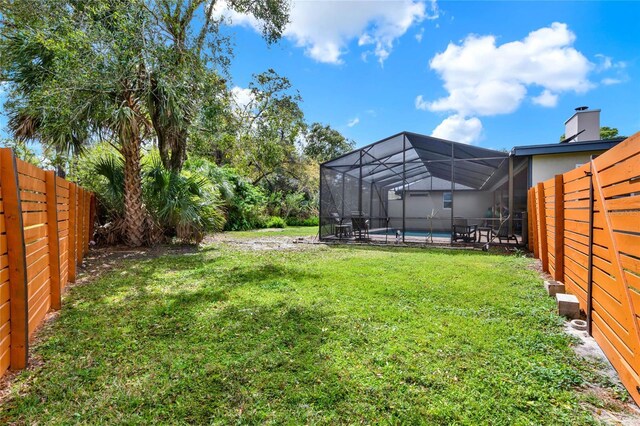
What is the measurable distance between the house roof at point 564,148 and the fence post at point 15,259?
10371 millimetres

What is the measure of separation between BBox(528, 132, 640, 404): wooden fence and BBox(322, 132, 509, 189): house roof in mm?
5959

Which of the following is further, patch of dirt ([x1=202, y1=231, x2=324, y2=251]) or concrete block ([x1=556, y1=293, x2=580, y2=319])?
patch of dirt ([x1=202, y1=231, x2=324, y2=251])

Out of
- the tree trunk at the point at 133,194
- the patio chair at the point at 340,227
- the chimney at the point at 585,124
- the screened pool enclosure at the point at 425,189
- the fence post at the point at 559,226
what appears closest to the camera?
the fence post at the point at 559,226

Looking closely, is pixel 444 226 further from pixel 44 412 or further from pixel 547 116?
pixel 547 116

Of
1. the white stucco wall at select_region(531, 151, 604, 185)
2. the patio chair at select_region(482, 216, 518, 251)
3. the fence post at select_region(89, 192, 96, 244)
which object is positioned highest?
the white stucco wall at select_region(531, 151, 604, 185)

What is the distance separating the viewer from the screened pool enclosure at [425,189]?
931 centimetres

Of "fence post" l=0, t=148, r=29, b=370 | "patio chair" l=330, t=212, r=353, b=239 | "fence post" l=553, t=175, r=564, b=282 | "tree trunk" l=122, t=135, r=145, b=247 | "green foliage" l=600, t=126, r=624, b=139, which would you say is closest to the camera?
"fence post" l=0, t=148, r=29, b=370

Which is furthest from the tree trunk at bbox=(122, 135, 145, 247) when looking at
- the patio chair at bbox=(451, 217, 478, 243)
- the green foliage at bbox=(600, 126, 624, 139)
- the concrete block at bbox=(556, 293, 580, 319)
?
the green foliage at bbox=(600, 126, 624, 139)

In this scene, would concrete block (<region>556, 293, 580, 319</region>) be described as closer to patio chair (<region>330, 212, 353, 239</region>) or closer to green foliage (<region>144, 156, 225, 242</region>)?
green foliage (<region>144, 156, 225, 242</region>)

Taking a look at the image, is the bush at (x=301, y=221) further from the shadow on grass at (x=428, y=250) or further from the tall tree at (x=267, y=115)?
the shadow on grass at (x=428, y=250)

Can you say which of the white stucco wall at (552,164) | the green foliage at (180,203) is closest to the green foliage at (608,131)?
the white stucco wall at (552,164)

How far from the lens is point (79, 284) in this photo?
15.2ft

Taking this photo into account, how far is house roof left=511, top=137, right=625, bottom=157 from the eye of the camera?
26.7 feet

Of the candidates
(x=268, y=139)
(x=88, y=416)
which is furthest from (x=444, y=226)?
(x=88, y=416)
